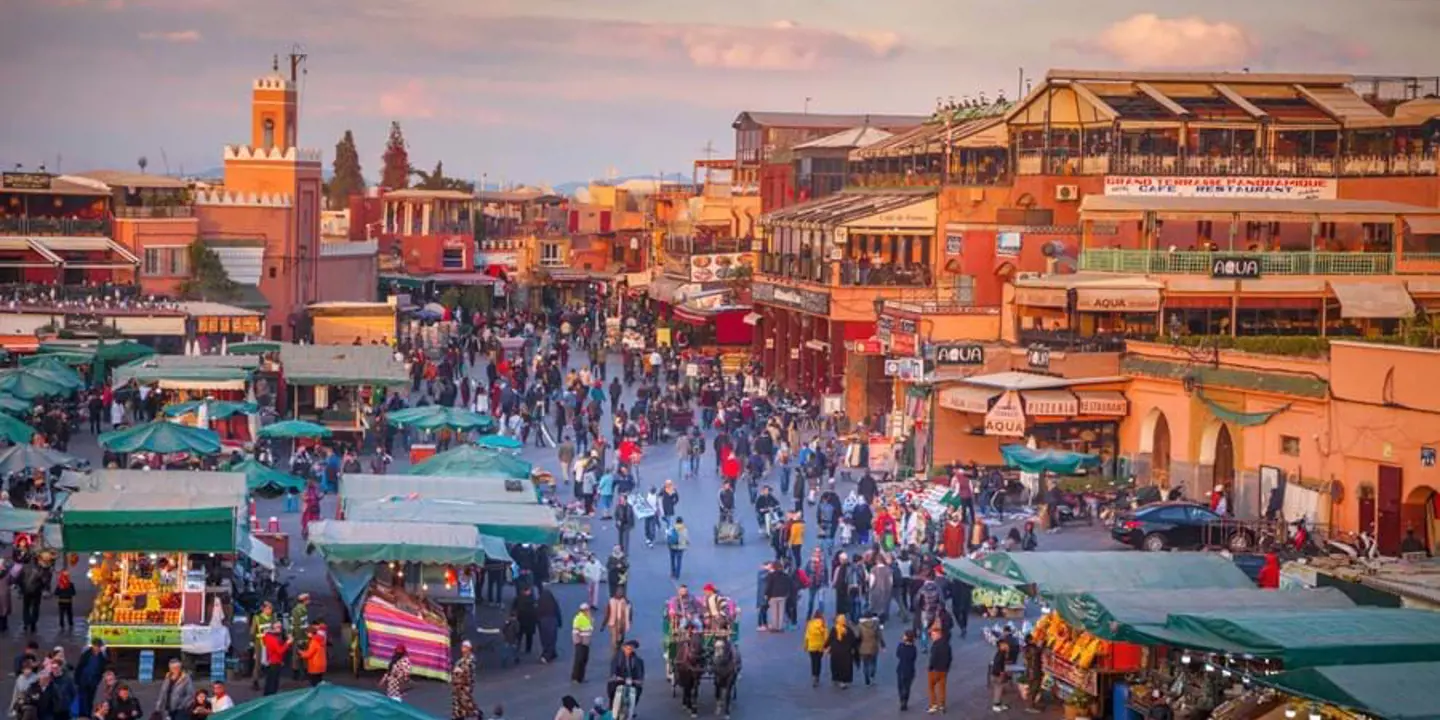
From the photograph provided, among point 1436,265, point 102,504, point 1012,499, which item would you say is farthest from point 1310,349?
point 102,504

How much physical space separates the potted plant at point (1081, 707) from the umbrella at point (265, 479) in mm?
13287

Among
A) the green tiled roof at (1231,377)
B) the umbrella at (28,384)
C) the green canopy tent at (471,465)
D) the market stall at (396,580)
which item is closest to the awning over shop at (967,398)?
the green tiled roof at (1231,377)

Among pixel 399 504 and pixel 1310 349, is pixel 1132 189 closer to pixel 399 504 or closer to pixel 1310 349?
pixel 1310 349

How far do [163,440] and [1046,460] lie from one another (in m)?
13.1

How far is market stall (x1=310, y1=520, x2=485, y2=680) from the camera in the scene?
79.9 feet

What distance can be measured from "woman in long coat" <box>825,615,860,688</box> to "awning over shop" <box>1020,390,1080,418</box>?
1504 centimetres

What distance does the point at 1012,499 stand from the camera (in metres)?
38.0

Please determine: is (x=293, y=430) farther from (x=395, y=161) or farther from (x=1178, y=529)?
(x=395, y=161)

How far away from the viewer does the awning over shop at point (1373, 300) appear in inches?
1674

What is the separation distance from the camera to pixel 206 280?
216ft

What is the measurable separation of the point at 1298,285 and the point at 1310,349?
754 centimetres

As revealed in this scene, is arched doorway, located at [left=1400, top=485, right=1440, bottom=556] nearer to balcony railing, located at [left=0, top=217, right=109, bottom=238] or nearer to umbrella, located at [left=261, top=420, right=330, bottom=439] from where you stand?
umbrella, located at [left=261, top=420, right=330, bottom=439]

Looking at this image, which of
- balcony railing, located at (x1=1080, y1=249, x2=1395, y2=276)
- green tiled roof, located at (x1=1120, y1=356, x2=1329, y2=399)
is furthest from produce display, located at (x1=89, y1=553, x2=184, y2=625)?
balcony railing, located at (x1=1080, y1=249, x2=1395, y2=276)

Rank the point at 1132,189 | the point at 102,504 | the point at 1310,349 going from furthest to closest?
1. the point at 1132,189
2. the point at 1310,349
3. the point at 102,504
